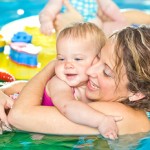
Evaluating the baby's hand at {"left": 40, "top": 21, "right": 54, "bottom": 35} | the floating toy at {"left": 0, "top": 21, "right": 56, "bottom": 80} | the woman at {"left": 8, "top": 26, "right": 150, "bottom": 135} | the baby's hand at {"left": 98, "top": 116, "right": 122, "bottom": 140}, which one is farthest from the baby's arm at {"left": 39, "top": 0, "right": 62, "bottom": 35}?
the baby's hand at {"left": 98, "top": 116, "right": 122, "bottom": 140}

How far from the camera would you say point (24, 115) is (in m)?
2.15

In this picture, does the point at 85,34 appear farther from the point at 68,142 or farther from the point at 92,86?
the point at 68,142

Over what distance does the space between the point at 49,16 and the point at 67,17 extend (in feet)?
0.62

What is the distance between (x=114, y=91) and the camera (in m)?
2.18

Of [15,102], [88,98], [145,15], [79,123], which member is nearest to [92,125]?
[79,123]

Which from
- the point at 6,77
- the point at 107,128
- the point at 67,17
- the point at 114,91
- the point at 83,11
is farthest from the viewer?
the point at 83,11

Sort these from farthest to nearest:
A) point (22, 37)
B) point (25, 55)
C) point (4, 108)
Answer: point (22, 37) < point (25, 55) < point (4, 108)

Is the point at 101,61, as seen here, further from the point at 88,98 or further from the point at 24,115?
the point at 24,115

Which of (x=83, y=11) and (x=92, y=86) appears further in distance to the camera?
(x=83, y=11)

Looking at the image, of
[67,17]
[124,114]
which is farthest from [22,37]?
[124,114]

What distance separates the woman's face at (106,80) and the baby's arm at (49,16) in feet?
5.73

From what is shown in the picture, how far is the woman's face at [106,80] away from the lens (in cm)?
213

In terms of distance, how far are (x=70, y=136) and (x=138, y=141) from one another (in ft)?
1.03

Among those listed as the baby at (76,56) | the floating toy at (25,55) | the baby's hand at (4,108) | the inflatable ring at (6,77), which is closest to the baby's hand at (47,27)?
the floating toy at (25,55)
